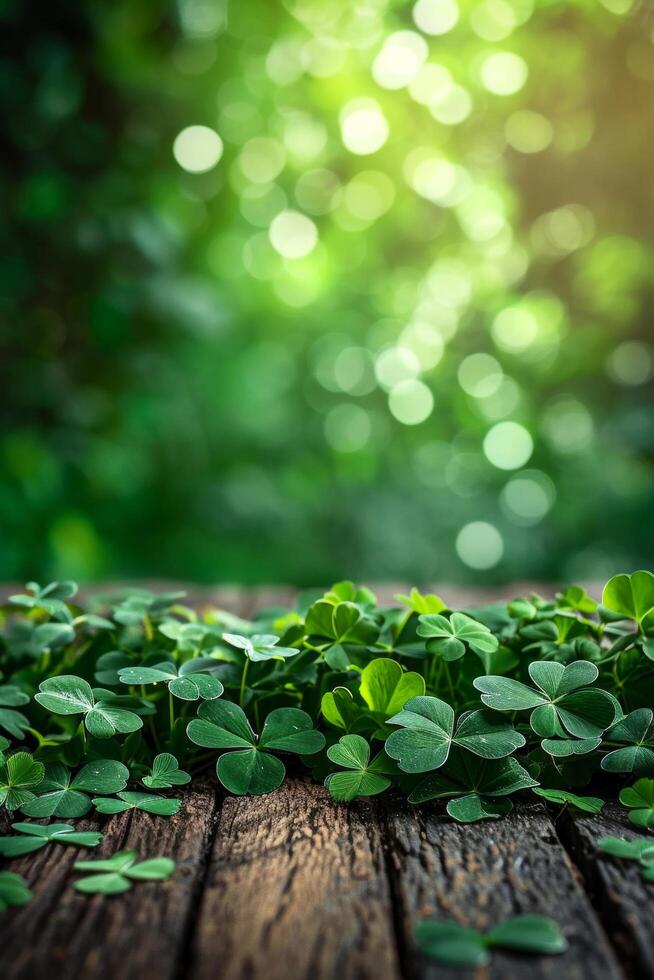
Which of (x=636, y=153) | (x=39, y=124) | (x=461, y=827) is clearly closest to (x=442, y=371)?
(x=636, y=153)

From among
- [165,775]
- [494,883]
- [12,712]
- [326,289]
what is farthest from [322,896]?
[326,289]

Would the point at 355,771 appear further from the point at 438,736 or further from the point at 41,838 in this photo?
the point at 41,838

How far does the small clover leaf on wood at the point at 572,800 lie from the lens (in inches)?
25.9

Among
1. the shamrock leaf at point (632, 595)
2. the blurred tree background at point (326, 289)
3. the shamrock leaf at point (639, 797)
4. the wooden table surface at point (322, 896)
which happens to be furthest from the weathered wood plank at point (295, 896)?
the blurred tree background at point (326, 289)

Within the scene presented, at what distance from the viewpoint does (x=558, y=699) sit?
28.0 inches

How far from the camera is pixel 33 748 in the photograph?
31.7 inches

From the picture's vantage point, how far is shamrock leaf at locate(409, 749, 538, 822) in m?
0.67

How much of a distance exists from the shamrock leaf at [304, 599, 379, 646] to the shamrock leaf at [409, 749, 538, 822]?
161mm

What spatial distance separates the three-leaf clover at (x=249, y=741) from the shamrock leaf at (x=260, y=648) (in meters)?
0.05

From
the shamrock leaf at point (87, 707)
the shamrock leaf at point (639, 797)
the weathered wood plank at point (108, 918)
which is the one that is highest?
the shamrock leaf at point (87, 707)

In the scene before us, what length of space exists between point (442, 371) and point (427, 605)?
3042mm

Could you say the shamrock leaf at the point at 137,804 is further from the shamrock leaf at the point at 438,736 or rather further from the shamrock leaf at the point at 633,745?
the shamrock leaf at the point at 633,745

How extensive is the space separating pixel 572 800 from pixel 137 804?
1.19 ft

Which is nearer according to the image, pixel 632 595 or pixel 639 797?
pixel 639 797
